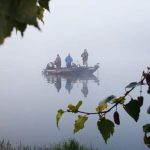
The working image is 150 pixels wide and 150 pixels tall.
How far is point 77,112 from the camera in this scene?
101cm

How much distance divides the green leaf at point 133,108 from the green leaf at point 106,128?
48 mm

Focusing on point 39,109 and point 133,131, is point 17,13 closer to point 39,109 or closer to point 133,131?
point 133,131

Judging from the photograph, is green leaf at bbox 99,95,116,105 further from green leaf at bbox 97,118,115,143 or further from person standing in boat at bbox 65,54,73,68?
person standing in boat at bbox 65,54,73,68

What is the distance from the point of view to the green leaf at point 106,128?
984mm

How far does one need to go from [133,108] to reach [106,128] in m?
0.07

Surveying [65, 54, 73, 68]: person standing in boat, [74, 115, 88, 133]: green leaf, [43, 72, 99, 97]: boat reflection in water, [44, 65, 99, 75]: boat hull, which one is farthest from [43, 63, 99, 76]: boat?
[74, 115, 88, 133]: green leaf

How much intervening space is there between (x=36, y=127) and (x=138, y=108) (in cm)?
1806

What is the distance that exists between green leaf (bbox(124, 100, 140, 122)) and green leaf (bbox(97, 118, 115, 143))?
0.05 metres

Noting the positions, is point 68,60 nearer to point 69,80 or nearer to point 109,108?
point 69,80

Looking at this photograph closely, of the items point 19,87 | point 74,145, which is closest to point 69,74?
point 19,87

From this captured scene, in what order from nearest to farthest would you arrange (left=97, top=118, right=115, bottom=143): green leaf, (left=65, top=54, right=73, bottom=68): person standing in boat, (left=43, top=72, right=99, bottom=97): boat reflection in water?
1. (left=97, top=118, right=115, bottom=143): green leaf
2. (left=65, top=54, right=73, bottom=68): person standing in boat
3. (left=43, top=72, right=99, bottom=97): boat reflection in water

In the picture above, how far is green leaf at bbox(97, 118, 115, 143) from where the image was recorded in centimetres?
98

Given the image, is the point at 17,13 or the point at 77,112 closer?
the point at 17,13

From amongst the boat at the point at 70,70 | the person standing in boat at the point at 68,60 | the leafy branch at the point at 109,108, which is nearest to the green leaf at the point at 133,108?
the leafy branch at the point at 109,108
